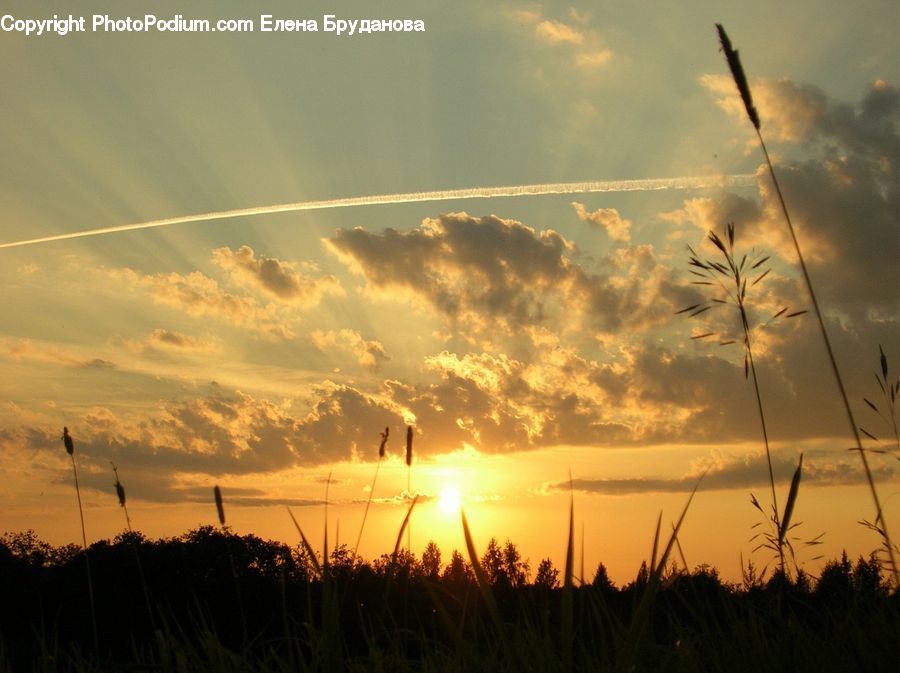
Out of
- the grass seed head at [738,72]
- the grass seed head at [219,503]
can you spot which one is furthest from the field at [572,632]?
the grass seed head at [738,72]

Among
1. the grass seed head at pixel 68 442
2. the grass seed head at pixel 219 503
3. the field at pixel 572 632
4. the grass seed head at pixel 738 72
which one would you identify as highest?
the grass seed head at pixel 738 72

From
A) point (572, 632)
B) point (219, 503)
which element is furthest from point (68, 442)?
point (572, 632)

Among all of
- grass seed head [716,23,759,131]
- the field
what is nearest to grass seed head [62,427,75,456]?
the field

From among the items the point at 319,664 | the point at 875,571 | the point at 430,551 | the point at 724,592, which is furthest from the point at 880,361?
the point at 430,551

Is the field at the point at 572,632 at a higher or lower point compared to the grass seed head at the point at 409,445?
lower

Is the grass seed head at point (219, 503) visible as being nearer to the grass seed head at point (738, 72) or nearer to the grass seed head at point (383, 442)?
the grass seed head at point (383, 442)

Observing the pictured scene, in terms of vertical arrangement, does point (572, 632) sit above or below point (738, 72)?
below

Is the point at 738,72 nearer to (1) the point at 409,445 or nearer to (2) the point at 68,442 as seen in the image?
(1) the point at 409,445

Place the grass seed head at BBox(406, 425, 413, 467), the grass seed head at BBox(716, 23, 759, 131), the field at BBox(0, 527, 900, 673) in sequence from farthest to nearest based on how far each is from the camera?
the grass seed head at BBox(406, 425, 413, 467), the grass seed head at BBox(716, 23, 759, 131), the field at BBox(0, 527, 900, 673)

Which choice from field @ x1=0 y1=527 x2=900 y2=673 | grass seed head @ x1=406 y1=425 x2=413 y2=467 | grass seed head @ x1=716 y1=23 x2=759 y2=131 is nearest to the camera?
field @ x1=0 y1=527 x2=900 y2=673

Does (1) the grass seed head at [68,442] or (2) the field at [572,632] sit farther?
(1) the grass seed head at [68,442]

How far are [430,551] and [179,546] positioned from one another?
3456cm

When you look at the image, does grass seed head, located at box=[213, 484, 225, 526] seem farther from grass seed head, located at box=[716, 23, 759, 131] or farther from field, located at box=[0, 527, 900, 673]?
grass seed head, located at box=[716, 23, 759, 131]

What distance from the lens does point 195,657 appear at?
13.3 ft
